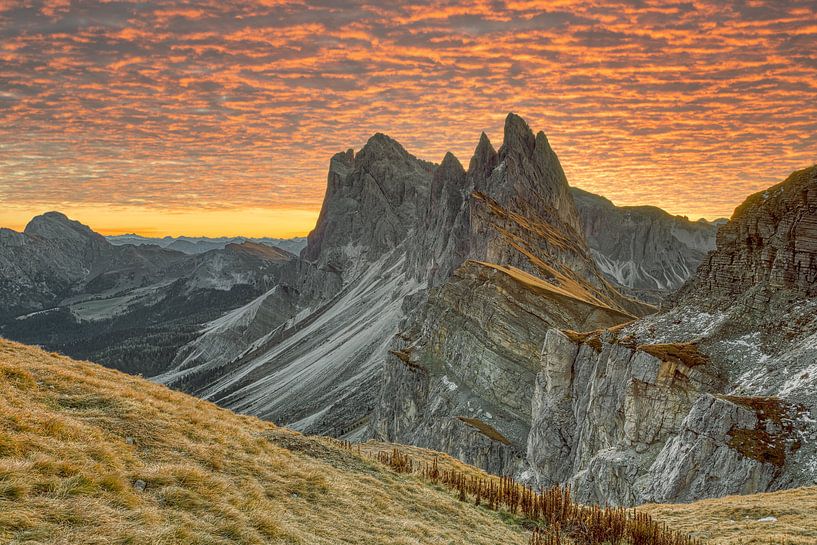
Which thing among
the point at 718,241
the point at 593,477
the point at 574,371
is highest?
the point at 718,241

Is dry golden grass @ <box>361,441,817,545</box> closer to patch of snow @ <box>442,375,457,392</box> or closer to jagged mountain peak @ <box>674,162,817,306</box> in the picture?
jagged mountain peak @ <box>674,162,817,306</box>

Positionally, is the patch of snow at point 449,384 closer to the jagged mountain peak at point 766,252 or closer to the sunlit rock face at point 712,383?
the sunlit rock face at point 712,383

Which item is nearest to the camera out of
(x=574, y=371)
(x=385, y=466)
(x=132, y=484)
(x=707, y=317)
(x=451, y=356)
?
(x=132, y=484)

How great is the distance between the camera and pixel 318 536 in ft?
51.1

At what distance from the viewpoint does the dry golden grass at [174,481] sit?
12.5 metres

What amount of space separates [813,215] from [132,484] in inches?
2044

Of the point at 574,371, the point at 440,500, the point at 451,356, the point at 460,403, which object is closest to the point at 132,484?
the point at 440,500

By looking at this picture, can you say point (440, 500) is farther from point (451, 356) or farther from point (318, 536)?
point (451, 356)

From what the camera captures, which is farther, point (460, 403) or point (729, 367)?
point (460, 403)

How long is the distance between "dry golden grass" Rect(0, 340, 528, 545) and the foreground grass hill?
0.05 m

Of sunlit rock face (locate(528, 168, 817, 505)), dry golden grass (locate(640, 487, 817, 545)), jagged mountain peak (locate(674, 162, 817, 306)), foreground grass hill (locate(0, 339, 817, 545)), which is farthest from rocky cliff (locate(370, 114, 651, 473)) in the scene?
foreground grass hill (locate(0, 339, 817, 545))

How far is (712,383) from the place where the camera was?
43875 millimetres

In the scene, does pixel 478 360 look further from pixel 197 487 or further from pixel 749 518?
pixel 197 487

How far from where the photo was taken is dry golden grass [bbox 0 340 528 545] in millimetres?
12469
